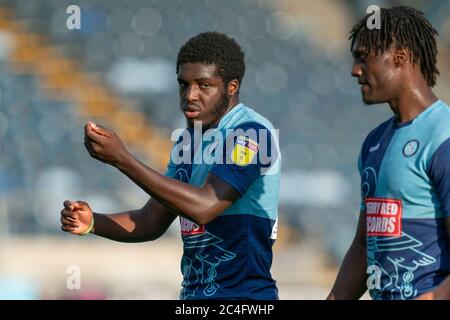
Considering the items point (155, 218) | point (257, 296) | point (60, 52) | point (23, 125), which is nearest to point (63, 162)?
point (23, 125)

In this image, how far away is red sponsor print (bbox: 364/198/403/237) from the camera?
138 inches

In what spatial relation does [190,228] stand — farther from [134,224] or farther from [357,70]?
[357,70]

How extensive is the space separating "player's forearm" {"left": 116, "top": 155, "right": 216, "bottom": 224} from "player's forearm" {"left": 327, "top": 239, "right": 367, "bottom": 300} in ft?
2.01

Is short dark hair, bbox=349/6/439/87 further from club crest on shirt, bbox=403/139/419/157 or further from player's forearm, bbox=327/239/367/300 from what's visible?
player's forearm, bbox=327/239/367/300

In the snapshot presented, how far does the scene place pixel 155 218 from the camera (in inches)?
180

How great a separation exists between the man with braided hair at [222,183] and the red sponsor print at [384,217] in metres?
0.57

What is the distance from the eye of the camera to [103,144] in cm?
345

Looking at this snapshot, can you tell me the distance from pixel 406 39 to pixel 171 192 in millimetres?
1078

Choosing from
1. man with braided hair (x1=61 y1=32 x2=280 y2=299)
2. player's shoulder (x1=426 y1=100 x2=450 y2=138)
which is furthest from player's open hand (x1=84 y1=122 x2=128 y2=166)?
player's shoulder (x1=426 y1=100 x2=450 y2=138)

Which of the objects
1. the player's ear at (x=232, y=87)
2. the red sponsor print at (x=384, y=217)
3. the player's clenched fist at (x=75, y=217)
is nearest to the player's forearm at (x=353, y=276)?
the red sponsor print at (x=384, y=217)

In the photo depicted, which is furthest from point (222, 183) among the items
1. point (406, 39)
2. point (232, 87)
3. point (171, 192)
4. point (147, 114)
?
Result: point (147, 114)
